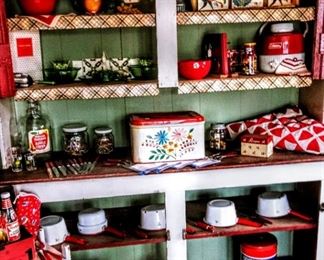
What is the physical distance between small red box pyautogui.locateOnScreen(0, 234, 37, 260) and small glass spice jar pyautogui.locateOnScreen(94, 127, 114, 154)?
671mm

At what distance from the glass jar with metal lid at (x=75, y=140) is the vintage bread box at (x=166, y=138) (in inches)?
12.0

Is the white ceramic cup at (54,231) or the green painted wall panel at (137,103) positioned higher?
the green painted wall panel at (137,103)

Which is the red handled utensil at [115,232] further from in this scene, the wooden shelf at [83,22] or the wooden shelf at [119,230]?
Result: the wooden shelf at [83,22]

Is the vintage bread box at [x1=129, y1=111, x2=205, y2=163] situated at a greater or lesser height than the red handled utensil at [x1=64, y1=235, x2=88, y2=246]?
greater

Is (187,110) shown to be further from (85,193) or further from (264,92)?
(85,193)

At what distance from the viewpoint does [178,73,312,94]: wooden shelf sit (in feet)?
7.14

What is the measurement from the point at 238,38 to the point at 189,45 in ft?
0.87

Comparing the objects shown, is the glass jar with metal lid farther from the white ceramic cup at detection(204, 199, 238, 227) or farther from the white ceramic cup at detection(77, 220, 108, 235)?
the white ceramic cup at detection(204, 199, 238, 227)

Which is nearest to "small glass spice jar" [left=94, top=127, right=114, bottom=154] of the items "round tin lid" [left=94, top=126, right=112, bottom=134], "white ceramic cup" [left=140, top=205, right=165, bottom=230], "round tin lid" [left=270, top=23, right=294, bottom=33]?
"round tin lid" [left=94, top=126, right=112, bottom=134]

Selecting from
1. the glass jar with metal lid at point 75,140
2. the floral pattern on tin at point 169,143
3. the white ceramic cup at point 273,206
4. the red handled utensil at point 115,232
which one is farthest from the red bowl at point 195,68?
the red handled utensil at point 115,232

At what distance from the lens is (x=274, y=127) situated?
92.3 inches

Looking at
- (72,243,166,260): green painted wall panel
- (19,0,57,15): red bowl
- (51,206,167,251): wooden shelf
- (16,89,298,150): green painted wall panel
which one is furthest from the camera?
(72,243,166,260): green painted wall panel

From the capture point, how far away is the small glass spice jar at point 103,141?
2361mm

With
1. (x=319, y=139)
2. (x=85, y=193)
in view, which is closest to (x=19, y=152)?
(x=85, y=193)
